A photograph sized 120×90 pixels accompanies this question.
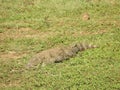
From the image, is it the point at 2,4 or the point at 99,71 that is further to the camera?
the point at 2,4

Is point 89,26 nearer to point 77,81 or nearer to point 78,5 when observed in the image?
point 78,5

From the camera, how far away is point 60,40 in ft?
31.7

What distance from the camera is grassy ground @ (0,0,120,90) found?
24.6 ft

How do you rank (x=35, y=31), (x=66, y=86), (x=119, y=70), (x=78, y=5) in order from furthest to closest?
1. (x=78, y=5)
2. (x=35, y=31)
3. (x=119, y=70)
4. (x=66, y=86)

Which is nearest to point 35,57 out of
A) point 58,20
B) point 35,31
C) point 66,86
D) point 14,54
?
point 14,54

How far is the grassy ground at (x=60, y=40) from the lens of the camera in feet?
24.6

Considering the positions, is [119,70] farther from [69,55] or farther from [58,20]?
[58,20]

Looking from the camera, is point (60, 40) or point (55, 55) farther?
point (60, 40)

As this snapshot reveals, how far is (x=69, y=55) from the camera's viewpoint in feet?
28.3

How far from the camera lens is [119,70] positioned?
7.87 meters

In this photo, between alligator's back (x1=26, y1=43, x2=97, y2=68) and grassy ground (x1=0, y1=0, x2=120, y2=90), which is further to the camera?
alligator's back (x1=26, y1=43, x2=97, y2=68)

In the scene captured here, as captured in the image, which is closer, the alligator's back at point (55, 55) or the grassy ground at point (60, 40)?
the grassy ground at point (60, 40)

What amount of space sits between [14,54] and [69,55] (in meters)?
1.34

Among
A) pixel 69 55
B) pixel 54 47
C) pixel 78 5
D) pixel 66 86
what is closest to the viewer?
pixel 66 86
